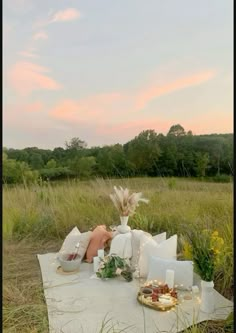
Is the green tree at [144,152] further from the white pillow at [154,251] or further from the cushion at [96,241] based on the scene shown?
the white pillow at [154,251]

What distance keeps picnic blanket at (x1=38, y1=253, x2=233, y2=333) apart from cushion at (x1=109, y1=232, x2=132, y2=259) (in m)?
0.28

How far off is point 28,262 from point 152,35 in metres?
2.49

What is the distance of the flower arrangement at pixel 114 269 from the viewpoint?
8.05ft

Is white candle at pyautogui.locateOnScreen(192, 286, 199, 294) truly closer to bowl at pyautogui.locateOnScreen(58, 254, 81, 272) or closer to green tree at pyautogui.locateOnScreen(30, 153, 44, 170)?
bowl at pyautogui.locateOnScreen(58, 254, 81, 272)

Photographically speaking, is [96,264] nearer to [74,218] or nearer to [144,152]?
[74,218]

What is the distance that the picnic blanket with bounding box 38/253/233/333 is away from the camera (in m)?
1.80

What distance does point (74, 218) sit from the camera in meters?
4.08

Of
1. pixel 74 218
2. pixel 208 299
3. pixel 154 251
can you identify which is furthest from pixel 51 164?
pixel 208 299

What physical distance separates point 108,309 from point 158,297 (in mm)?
316

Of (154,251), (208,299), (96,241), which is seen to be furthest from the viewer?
(96,241)

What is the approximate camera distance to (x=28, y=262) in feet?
10.0

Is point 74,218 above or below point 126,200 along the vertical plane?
below

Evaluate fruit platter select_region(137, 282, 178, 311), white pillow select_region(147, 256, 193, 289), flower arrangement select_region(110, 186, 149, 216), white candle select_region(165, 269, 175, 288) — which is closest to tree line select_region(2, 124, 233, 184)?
flower arrangement select_region(110, 186, 149, 216)

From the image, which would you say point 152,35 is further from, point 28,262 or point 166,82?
point 28,262
